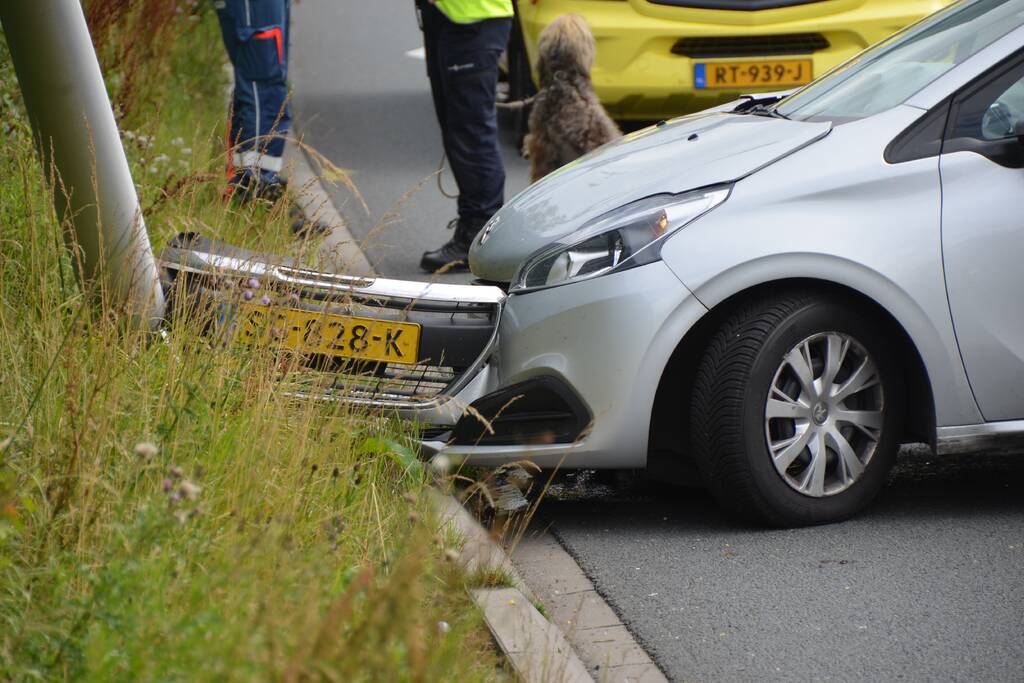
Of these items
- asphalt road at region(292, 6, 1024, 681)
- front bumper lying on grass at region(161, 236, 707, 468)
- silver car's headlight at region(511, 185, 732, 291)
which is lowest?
asphalt road at region(292, 6, 1024, 681)

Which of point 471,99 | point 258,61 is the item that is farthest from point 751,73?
point 258,61

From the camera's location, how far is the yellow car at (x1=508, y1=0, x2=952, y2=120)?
28.2 feet

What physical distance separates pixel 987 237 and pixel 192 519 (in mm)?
2437

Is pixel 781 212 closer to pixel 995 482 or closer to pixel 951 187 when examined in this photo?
pixel 951 187

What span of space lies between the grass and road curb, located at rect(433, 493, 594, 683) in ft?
0.21

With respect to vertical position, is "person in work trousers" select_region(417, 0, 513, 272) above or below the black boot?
above

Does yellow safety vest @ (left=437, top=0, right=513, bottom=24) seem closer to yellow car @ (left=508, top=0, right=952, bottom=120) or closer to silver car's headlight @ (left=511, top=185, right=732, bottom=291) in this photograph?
yellow car @ (left=508, top=0, right=952, bottom=120)

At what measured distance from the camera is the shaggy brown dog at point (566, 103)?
654 cm

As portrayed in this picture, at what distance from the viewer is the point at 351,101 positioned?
40.9 ft

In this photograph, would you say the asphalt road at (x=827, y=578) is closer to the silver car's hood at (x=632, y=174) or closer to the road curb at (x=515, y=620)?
the road curb at (x=515, y=620)

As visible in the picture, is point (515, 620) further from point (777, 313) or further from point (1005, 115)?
point (1005, 115)

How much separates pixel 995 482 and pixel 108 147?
3058mm

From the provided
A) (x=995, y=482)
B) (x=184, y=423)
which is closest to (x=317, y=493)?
(x=184, y=423)

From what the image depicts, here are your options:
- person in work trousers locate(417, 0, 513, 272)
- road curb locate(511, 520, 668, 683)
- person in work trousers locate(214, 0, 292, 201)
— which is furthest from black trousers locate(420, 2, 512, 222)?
road curb locate(511, 520, 668, 683)
